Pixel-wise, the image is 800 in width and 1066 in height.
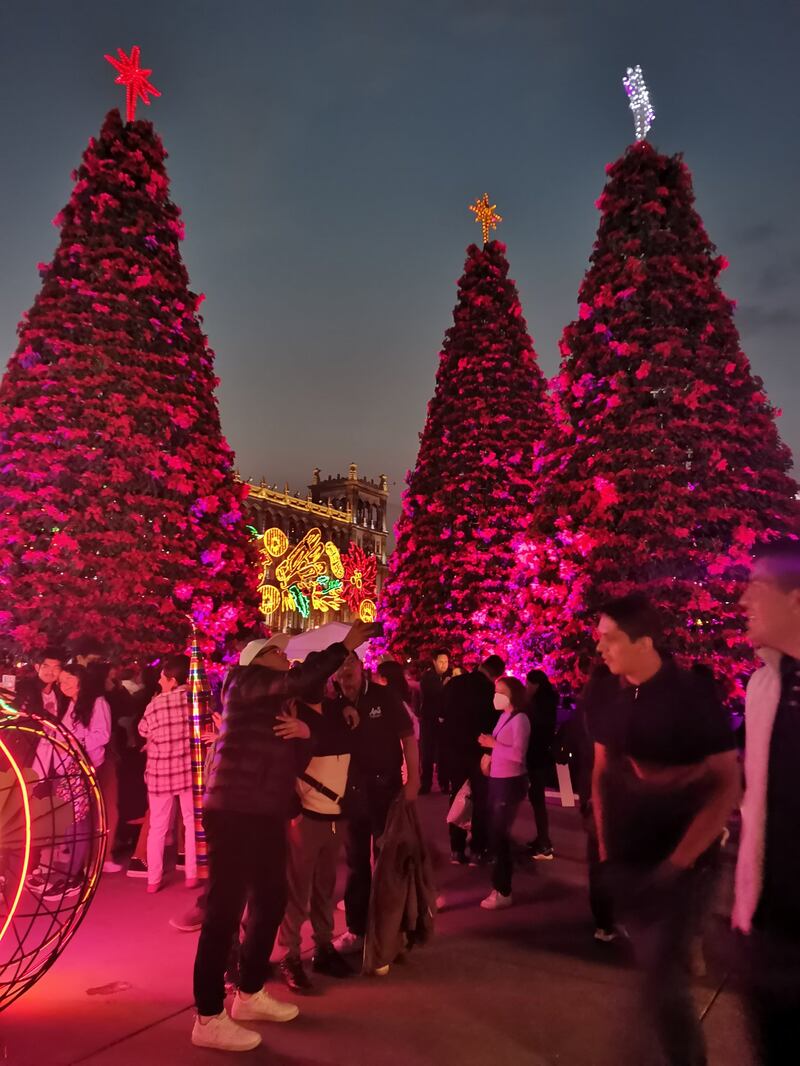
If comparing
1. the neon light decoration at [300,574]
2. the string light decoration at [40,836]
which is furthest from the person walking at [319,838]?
the neon light decoration at [300,574]

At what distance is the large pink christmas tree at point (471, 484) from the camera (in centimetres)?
1962

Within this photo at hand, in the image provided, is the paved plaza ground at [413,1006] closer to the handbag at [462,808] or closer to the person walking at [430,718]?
the handbag at [462,808]

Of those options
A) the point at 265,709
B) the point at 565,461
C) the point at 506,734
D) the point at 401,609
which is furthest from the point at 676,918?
the point at 401,609

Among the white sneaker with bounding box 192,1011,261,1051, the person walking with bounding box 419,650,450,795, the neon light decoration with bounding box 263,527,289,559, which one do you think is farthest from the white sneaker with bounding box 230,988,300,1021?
the neon light decoration with bounding box 263,527,289,559

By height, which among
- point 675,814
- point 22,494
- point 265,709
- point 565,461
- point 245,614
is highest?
point 22,494

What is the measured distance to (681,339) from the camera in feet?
45.0

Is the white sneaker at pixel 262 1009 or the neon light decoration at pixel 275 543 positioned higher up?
the neon light decoration at pixel 275 543

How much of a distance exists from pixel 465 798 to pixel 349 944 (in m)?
2.49

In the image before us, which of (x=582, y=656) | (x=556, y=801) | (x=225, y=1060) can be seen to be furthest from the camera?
(x=582, y=656)

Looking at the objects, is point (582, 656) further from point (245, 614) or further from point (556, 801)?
point (245, 614)

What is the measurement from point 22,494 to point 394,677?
11378mm

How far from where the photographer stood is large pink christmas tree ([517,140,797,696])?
1288 centimetres

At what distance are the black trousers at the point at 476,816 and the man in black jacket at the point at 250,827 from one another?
359 centimetres

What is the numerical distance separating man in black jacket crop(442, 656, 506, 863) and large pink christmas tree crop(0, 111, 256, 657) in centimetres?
827
